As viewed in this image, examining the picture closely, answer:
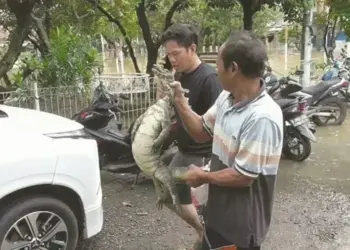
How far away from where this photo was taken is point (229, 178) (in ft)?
6.15

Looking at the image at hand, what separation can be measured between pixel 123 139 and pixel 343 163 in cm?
296

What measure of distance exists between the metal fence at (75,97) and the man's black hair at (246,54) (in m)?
4.38

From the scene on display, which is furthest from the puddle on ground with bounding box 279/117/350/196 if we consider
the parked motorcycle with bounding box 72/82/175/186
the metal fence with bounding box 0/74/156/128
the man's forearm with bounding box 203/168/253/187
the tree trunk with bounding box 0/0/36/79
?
the tree trunk with bounding box 0/0/36/79

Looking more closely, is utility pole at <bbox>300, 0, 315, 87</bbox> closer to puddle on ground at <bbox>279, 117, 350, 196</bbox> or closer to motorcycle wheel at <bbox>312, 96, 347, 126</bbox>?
motorcycle wheel at <bbox>312, 96, 347, 126</bbox>

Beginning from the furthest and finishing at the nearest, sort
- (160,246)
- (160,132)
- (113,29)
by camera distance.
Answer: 1. (113,29)
2. (160,246)
3. (160,132)

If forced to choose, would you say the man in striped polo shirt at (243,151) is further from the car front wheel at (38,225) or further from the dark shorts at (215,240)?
the car front wheel at (38,225)

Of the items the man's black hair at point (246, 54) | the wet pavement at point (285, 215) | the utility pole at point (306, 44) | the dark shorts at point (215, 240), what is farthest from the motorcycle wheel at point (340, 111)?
the man's black hair at point (246, 54)

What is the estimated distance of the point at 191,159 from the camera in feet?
9.68

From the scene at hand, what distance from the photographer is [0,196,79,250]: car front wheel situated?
2.79 metres

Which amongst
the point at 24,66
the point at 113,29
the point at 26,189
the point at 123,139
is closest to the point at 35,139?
the point at 26,189

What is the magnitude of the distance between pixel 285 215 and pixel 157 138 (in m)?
2.23

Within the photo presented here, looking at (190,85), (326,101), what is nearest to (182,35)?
(190,85)

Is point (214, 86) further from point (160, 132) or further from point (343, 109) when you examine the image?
point (343, 109)

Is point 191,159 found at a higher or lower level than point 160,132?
lower
